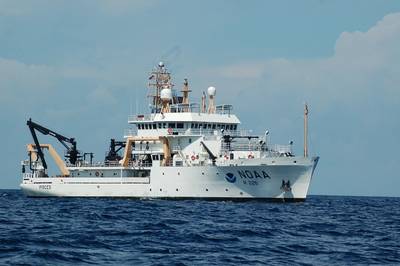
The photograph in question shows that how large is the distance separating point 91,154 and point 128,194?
8.25 m

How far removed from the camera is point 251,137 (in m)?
66.1

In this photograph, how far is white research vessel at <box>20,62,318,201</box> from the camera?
62000 millimetres

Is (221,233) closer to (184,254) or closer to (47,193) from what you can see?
(184,254)

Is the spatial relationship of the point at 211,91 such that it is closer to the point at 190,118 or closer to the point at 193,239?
the point at 190,118

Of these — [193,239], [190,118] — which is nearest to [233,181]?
[190,118]

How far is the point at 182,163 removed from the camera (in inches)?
2547

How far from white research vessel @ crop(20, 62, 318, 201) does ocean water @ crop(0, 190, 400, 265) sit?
15210mm

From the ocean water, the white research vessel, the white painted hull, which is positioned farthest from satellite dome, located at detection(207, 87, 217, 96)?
the ocean water

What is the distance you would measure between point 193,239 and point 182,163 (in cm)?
3339

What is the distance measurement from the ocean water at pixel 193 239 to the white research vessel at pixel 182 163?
15.2 m

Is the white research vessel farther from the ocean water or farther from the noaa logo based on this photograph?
the ocean water

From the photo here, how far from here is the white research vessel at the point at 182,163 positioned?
Result: 6200cm

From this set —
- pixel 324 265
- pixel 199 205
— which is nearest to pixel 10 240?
pixel 324 265

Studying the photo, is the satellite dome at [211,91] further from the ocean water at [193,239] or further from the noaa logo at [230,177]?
the ocean water at [193,239]
